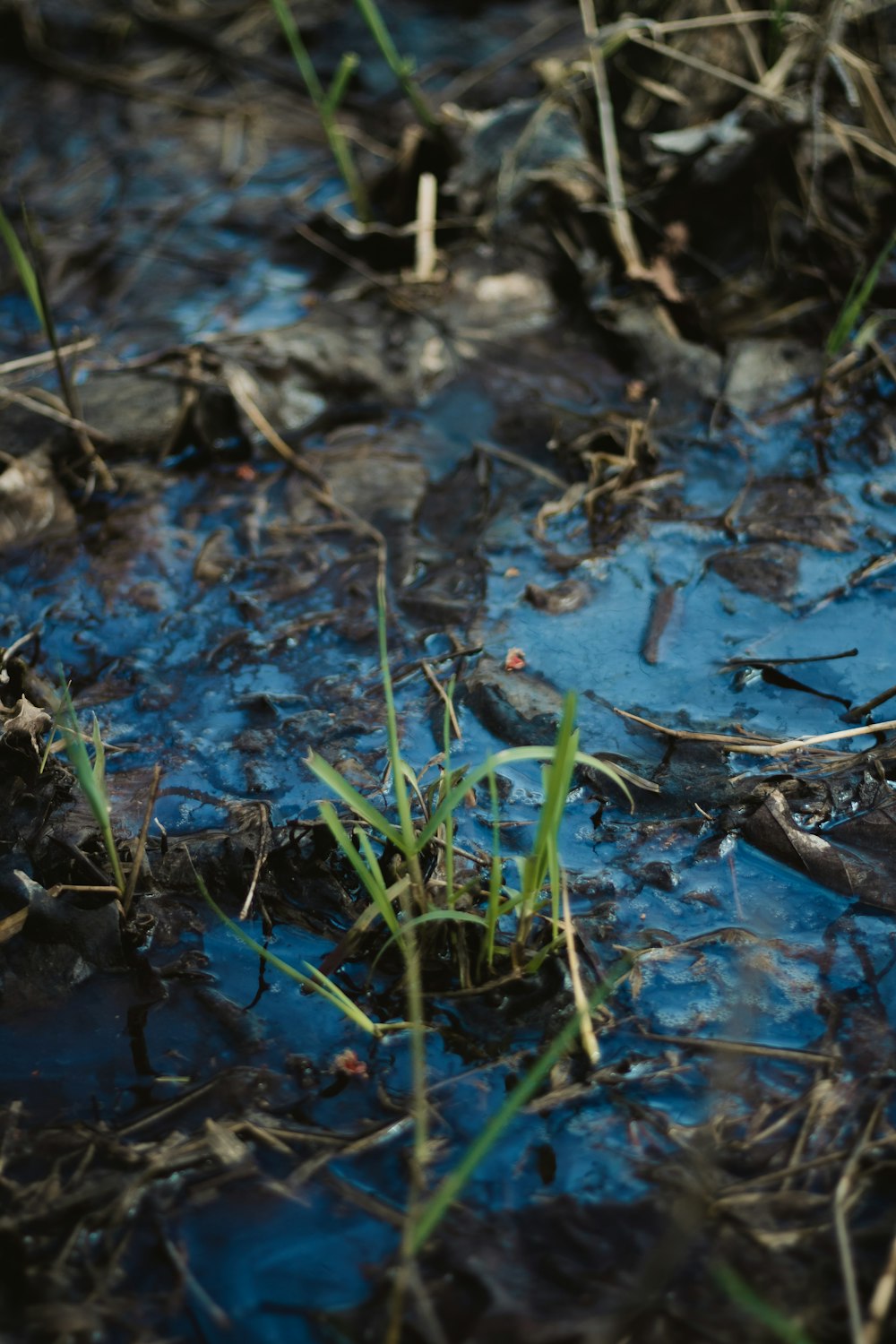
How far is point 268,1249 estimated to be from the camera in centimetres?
129

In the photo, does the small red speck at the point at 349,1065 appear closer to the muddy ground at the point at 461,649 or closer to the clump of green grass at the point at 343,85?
the muddy ground at the point at 461,649

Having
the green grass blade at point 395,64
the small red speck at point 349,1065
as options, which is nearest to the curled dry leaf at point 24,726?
the small red speck at point 349,1065

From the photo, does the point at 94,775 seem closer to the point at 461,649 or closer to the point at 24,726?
the point at 24,726

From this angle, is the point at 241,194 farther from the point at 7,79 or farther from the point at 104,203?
the point at 7,79

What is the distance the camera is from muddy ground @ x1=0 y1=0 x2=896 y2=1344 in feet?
4.23

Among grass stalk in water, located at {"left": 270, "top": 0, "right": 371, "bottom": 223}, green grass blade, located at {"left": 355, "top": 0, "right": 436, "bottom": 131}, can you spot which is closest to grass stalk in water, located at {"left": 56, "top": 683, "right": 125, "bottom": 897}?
grass stalk in water, located at {"left": 270, "top": 0, "right": 371, "bottom": 223}

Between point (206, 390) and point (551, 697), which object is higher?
point (206, 390)

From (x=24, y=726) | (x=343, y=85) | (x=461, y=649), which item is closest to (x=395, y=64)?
(x=343, y=85)

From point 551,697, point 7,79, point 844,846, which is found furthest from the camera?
point 7,79

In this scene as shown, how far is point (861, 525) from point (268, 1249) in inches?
72.3

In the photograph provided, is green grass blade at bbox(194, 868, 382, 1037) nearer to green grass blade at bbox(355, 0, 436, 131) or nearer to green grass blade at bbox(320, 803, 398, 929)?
green grass blade at bbox(320, 803, 398, 929)

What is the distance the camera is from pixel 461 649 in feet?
6.95

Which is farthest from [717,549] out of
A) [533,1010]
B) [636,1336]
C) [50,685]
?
[636,1336]

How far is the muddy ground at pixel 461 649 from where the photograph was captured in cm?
129
